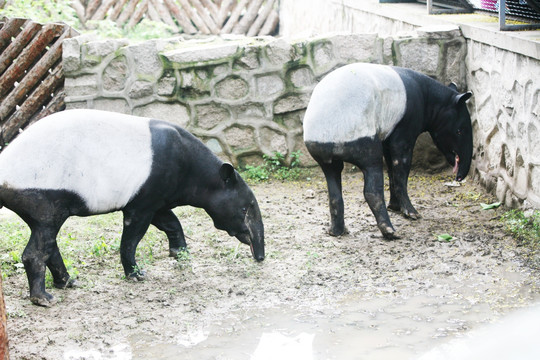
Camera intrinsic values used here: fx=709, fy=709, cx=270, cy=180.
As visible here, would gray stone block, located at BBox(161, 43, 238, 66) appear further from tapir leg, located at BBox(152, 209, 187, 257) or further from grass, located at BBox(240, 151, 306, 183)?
tapir leg, located at BBox(152, 209, 187, 257)

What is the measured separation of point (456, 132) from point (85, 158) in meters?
3.56

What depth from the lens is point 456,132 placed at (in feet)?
21.7

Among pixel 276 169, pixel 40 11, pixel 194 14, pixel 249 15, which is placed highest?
pixel 40 11

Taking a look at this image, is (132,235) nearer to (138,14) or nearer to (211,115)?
(211,115)

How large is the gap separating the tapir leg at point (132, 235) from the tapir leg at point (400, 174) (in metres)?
2.35

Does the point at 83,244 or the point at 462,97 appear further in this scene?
the point at 462,97

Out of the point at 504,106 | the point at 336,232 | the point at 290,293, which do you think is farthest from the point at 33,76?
the point at 504,106

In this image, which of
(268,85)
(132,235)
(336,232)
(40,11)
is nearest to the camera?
(132,235)

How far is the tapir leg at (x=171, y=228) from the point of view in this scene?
5562mm

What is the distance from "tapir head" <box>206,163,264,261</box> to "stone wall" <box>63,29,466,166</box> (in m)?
2.62

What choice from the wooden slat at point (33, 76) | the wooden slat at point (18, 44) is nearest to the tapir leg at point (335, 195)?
the wooden slat at point (33, 76)

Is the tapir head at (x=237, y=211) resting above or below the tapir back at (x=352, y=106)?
below

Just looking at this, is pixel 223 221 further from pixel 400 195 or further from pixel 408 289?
pixel 400 195

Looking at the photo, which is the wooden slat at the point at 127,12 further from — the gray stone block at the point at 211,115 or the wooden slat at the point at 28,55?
the gray stone block at the point at 211,115
